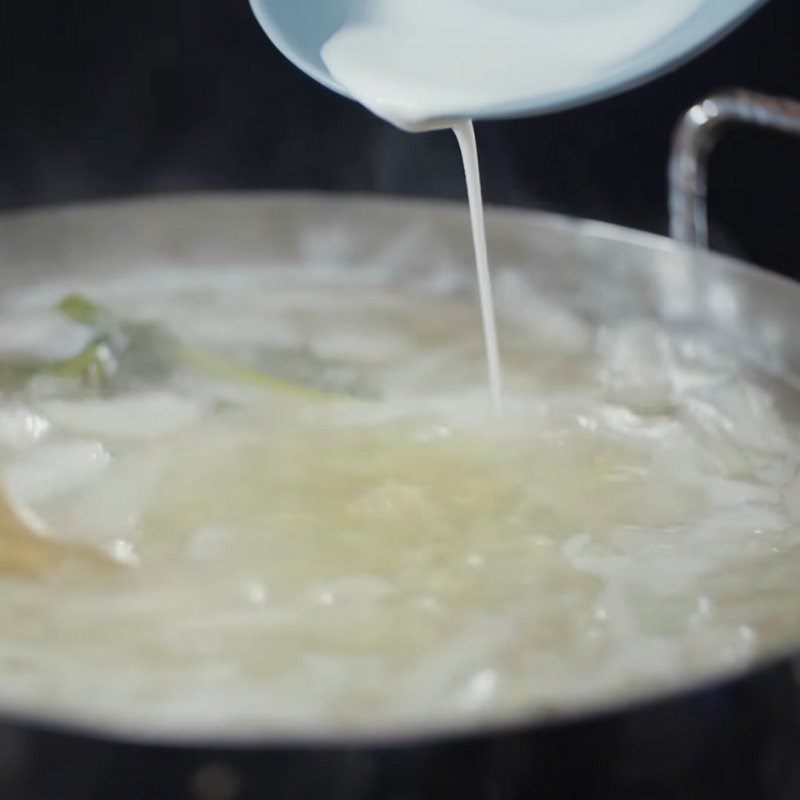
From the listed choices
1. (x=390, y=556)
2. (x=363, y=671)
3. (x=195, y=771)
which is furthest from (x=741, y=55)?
(x=195, y=771)

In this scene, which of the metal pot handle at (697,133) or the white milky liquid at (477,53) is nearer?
the white milky liquid at (477,53)

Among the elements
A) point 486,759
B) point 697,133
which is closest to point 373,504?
point 486,759

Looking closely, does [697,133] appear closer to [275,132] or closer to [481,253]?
[481,253]

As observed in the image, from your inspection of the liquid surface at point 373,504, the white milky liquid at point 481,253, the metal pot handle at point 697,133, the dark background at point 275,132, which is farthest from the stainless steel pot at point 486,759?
the dark background at point 275,132

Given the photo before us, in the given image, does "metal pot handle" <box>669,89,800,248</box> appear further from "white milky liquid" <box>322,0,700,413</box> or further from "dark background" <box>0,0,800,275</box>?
"dark background" <box>0,0,800,275</box>

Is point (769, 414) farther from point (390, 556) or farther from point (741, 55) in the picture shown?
point (741, 55)

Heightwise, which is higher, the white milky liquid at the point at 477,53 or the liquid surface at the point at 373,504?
the white milky liquid at the point at 477,53

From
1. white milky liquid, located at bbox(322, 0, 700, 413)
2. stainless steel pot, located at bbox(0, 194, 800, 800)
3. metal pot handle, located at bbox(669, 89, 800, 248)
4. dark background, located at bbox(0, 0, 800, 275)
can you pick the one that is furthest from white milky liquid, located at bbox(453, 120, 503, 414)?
dark background, located at bbox(0, 0, 800, 275)

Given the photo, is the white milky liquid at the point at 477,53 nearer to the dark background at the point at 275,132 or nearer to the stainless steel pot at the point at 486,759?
the stainless steel pot at the point at 486,759
